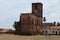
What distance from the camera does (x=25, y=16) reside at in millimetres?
51969

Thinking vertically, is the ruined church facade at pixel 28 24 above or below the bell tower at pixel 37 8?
below

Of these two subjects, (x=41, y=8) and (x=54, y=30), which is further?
(x=54, y=30)

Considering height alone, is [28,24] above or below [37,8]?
below

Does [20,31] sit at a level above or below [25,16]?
below

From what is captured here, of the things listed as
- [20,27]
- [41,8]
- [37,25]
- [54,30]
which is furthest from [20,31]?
[54,30]

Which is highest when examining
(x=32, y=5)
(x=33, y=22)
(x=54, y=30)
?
(x=32, y=5)

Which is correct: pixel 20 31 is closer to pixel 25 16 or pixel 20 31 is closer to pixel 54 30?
pixel 25 16

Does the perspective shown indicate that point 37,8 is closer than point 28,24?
No

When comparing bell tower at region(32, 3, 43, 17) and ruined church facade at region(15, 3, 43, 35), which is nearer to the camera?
ruined church facade at region(15, 3, 43, 35)

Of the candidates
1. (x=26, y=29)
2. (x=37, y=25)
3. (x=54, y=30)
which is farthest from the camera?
(x=54, y=30)

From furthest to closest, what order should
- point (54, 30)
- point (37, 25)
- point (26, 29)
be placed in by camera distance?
point (54, 30) < point (37, 25) < point (26, 29)

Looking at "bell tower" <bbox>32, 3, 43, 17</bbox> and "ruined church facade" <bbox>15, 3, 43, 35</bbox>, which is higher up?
"bell tower" <bbox>32, 3, 43, 17</bbox>

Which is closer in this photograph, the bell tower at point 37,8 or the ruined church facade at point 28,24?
the ruined church facade at point 28,24

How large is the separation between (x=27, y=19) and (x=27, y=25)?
161 cm
